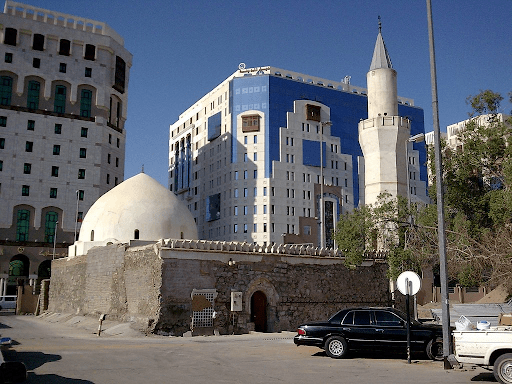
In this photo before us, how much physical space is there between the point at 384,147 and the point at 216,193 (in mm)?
39010

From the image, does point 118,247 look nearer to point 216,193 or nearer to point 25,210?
point 25,210

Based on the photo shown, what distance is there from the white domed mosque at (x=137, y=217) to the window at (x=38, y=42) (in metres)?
32.7

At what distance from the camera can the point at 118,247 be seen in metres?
25.2

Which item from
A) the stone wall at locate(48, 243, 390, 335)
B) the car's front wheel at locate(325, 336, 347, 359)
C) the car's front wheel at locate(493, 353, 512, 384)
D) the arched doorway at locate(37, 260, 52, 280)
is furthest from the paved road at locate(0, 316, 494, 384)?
the arched doorway at locate(37, 260, 52, 280)

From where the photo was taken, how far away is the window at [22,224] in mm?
50906

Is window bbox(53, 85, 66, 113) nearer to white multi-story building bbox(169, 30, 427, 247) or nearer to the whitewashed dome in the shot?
white multi-story building bbox(169, 30, 427, 247)

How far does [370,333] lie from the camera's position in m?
12.7

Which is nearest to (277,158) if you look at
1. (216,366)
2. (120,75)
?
(120,75)

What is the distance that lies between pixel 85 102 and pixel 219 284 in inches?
1617

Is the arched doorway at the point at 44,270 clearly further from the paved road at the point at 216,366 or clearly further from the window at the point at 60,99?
the paved road at the point at 216,366

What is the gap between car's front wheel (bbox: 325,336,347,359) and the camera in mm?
12750

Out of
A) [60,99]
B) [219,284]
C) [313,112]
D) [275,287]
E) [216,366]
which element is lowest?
[216,366]

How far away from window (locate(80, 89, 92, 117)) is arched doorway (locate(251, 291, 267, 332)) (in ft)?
131

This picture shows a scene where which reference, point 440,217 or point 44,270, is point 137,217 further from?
point 44,270
